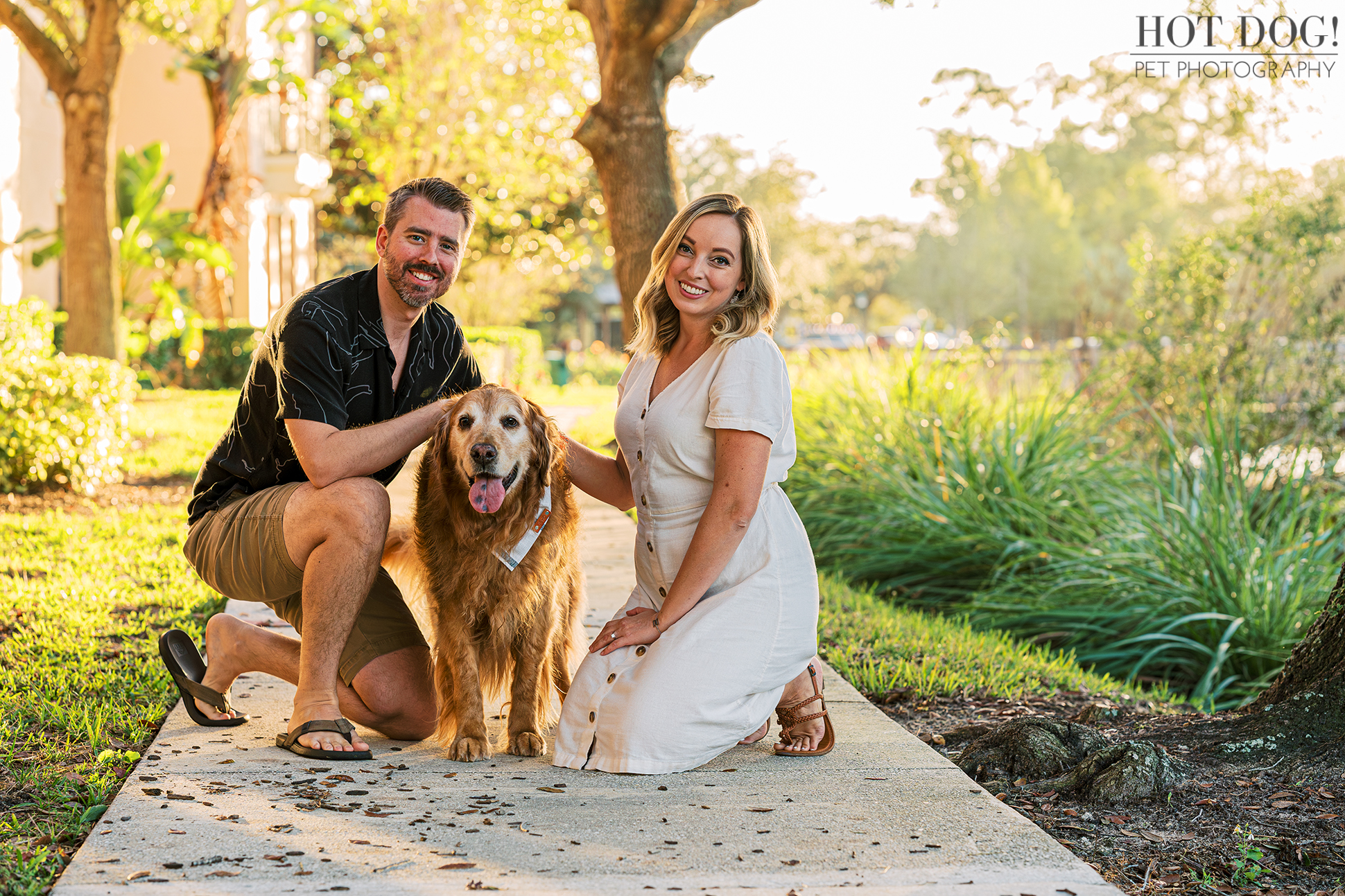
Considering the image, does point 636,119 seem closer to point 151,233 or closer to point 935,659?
point 935,659

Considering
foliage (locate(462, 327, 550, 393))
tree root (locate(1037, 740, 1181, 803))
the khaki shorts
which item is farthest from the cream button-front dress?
foliage (locate(462, 327, 550, 393))

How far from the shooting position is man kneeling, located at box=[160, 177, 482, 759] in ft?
11.4

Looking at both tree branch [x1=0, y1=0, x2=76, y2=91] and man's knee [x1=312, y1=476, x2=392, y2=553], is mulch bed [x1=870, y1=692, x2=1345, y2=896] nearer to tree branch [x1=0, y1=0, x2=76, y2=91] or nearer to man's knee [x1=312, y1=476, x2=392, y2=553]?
man's knee [x1=312, y1=476, x2=392, y2=553]

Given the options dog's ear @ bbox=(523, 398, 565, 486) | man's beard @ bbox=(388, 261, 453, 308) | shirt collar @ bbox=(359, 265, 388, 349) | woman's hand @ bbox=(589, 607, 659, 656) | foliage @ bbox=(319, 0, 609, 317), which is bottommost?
woman's hand @ bbox=(589, 607, 659, 656)

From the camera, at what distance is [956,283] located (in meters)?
64.8

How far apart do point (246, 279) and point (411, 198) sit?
1802cm

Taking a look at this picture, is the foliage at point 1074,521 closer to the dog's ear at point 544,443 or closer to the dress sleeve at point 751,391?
the dress sleeve at point 751,391

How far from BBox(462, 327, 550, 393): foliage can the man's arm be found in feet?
37.7

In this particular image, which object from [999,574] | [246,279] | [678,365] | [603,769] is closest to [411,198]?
[678,365]

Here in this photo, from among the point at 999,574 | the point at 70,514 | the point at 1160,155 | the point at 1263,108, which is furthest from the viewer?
the point at 1160,155

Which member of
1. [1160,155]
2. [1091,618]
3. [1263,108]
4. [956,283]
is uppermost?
[1160,155]

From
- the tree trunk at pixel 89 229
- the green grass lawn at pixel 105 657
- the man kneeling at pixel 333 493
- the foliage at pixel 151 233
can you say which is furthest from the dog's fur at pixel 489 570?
the foliage at pixel 151 233

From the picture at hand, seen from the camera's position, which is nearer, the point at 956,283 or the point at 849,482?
the point at 849,482

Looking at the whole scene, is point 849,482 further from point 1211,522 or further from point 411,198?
point 411,198
